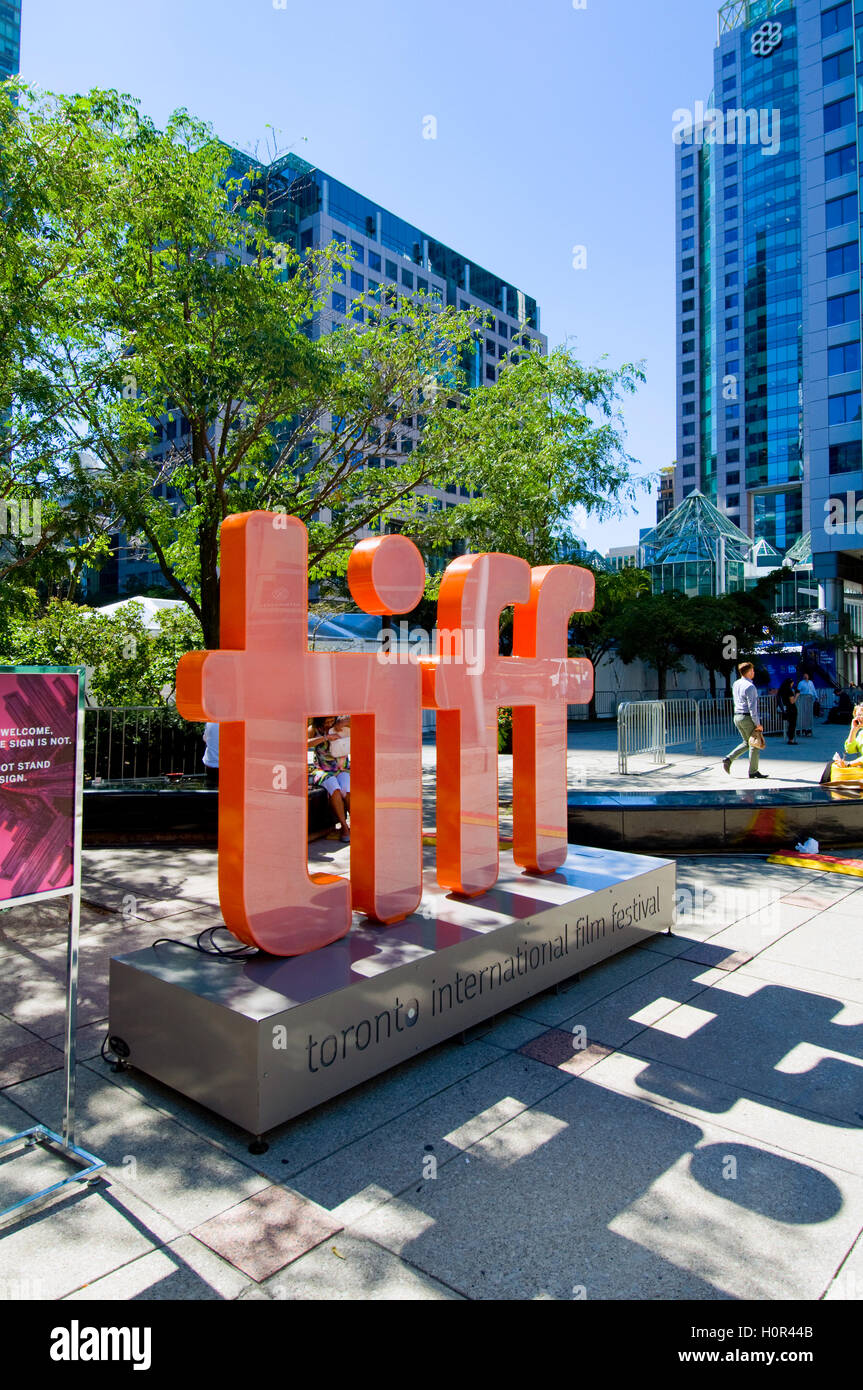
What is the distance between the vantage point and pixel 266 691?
4.38 m

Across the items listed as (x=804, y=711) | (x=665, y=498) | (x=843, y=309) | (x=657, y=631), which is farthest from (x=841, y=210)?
(x=665, y=498)

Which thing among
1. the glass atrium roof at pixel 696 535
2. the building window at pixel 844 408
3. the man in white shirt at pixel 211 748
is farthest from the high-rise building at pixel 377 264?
the man in white shirt at pixel 211 748

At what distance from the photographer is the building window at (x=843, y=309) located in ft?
129

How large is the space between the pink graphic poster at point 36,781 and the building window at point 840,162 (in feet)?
160

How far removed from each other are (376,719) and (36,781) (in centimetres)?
202

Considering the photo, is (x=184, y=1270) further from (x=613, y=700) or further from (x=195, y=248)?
(x=613, y=700)

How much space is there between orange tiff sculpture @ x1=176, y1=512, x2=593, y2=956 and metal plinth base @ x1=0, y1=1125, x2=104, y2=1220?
119 cm

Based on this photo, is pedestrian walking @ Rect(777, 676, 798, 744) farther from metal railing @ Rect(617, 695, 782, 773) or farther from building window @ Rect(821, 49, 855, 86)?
building window @ Rect(821, 49, 855, 86)

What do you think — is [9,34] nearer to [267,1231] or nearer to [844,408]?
[844,408]

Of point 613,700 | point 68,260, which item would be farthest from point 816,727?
point 68,260

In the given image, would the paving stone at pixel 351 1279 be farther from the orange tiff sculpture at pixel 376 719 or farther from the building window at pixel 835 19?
the building window at pixel 835 19

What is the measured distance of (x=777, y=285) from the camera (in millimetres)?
82625

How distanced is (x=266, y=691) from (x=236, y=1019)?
1624 millimetres

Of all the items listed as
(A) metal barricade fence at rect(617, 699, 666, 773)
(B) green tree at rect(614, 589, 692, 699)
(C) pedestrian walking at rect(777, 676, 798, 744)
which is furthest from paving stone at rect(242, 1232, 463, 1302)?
(B) green tree at rect(614, 589, 692, 699)
